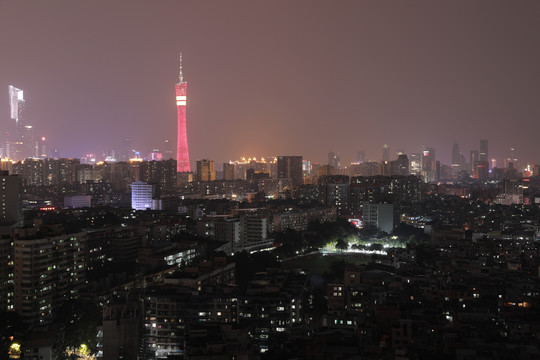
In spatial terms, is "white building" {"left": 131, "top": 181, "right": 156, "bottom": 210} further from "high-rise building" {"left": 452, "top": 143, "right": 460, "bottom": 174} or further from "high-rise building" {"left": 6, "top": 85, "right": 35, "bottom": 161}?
"high-rise building" {"left": 452, "top": 143, "right": 460, "bottom": 174}

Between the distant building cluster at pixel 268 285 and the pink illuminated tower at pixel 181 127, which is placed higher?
the pink illuminated tower at pixel 181 127

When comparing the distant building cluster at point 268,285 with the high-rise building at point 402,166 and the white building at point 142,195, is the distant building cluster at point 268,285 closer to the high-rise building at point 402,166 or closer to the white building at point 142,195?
the white building at point 142,195

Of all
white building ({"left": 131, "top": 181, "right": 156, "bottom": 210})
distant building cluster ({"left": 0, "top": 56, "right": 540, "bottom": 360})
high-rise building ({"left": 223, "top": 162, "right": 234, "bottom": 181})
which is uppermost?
high-rise building ({"left": 223, "top": 162, "right": 234, "bottom": 181})

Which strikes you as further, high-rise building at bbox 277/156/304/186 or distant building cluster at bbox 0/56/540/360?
high-rise building at bbox 277/156/304/186

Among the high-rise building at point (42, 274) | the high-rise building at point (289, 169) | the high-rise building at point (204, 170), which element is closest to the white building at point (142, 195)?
the high-rise building at point (204, 170)

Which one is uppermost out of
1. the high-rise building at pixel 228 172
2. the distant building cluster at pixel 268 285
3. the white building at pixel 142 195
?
the high-rise building at pixel 228 172

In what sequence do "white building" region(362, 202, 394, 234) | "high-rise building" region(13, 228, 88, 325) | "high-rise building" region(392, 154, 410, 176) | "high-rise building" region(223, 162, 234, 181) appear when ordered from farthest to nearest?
"high-rise building" region(392, 154, 410, 176)
"high-rise building" region(223, 162, 234, 181)
"white building" region(362, 202, 394, 234)
"high-rise building" region(13, 228, 88, 325)

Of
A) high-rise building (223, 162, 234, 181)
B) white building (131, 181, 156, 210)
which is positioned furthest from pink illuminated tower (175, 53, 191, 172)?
white building (131, 181, 156, 210)

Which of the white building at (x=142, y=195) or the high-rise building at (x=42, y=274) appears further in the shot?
the white building at (x=142, y=195)

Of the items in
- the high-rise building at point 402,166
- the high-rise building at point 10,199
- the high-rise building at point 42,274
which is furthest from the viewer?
the high-rise building at point 402,166

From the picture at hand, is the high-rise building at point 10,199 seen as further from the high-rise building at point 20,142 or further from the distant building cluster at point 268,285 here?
the high-rise building at point 20,142

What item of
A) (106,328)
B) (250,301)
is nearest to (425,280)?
(250,301)

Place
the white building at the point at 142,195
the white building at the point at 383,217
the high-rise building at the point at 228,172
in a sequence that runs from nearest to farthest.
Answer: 1. the white building at the point at 383,217
2. the white building at the point at 142,195
3. the high-rise building at the point at 228,172
